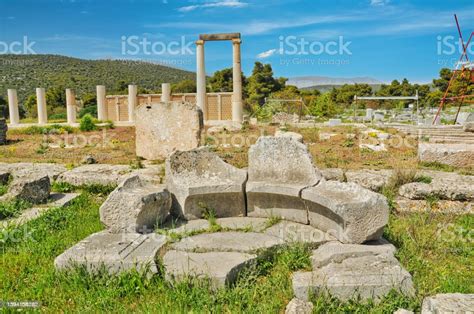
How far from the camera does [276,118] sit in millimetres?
23734

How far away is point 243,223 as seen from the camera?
4723 mm

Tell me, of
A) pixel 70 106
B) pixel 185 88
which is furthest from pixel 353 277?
pixel 185 88

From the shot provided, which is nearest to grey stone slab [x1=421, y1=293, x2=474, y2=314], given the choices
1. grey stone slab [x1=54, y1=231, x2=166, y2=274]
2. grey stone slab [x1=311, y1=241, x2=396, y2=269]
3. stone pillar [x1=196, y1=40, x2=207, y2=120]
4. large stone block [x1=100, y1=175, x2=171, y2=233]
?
grey stone slab [x1=311, y1=241, x2=396, y2=269]

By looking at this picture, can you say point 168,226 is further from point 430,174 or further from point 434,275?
point 430,174

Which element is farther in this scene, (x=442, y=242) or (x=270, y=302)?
(x=442, y=242)

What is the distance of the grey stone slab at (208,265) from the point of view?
334 centimetres

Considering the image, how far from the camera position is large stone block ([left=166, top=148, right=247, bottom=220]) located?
4.85 metres

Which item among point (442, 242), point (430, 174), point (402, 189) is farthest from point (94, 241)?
point (430, 174)

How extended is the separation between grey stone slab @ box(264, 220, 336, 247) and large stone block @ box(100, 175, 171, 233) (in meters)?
1.24

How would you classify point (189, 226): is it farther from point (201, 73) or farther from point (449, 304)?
point (201, 73)

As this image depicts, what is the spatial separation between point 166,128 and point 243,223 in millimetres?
5630

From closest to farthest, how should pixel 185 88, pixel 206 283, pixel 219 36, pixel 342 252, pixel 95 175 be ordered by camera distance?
pixel 206 283 → pixel 342 252 → pixel 95 175 → pixel 219 36 → pixel 185 88

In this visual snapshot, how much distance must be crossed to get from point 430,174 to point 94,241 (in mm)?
4944

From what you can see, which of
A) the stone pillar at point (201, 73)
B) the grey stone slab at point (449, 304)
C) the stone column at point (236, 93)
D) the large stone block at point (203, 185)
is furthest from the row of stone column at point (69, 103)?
the grey stone slab at point (449, 304)
